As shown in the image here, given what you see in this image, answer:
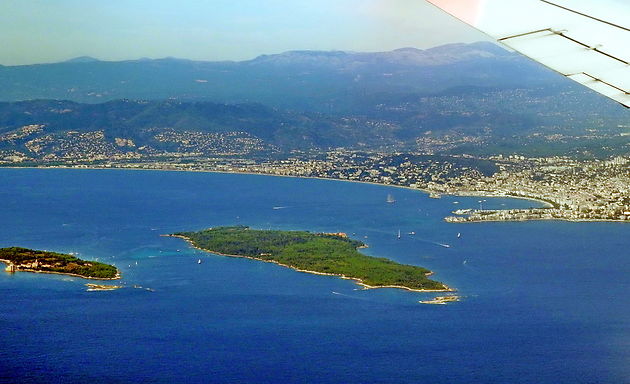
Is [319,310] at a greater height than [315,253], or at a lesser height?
lesser

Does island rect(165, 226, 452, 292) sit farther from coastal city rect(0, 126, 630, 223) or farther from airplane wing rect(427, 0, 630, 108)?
airplane wing rect(427, 0, 630, 108)

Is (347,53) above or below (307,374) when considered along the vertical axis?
above

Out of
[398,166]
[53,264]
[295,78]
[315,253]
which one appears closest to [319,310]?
[315,253]

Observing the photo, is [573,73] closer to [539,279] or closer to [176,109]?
[539,279]

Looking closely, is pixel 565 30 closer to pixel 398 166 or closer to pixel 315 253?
pixel 315 253

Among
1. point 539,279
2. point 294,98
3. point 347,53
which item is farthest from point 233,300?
point 347,53

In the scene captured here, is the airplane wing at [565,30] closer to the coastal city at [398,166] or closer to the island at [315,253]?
the island at [315,253]

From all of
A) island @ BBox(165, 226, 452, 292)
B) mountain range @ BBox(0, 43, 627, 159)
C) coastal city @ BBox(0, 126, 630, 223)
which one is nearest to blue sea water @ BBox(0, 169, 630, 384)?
island @ BBox(165, 226, 452, 292)
